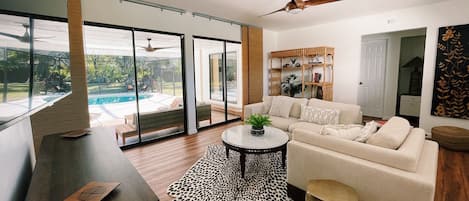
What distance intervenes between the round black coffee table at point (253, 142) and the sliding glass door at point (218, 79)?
2.20 metres

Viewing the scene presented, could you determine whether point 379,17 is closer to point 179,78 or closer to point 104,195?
point 179,78

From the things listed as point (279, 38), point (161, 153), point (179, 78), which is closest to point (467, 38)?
point (279, 38)

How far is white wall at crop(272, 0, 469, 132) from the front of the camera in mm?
3895

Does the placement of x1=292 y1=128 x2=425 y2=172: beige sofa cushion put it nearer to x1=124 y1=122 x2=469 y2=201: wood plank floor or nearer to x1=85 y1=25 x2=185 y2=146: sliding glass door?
x1=124 y1=122 x2=469 y2=201: wood plank floor

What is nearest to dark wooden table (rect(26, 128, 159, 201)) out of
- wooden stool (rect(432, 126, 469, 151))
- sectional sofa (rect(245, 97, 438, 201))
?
sectional sofa (rect(245, 97, 438, 201))

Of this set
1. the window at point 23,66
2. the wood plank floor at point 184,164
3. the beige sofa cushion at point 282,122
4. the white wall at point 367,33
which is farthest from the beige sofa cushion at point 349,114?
the window at point 23,66

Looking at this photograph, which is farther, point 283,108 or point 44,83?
point 283,108

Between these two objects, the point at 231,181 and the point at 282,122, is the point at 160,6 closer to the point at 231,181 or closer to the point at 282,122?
the point at 282,122

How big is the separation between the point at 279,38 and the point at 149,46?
12.8 ft

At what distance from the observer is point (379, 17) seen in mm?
4586

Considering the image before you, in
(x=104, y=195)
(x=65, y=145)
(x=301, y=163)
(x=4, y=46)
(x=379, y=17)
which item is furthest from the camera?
(x=379, y=17)

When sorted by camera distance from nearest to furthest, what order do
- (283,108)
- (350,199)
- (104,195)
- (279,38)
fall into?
(104,195)
(350,199)
(283,108)
(279,38)

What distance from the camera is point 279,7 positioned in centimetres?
405

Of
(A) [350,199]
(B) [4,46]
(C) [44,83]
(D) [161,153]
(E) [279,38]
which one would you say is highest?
(E) [279,38]
